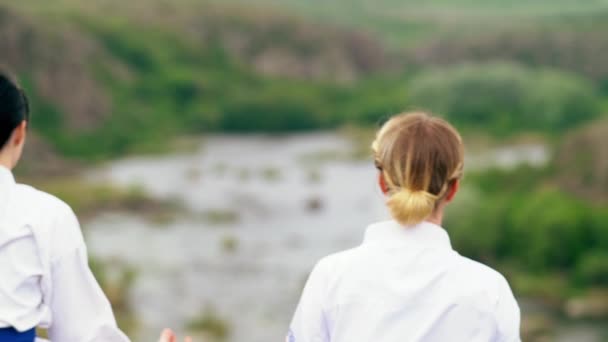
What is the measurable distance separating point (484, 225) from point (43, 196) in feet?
74.7

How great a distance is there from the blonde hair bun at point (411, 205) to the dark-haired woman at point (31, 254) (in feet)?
1.54

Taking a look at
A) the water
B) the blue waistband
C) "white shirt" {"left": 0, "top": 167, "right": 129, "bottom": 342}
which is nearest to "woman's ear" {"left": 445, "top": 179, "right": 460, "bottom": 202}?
"white shirt" {"left": 0, "top": 167, "right": 129, "bottom": 342}

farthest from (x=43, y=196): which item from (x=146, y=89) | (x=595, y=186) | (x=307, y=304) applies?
(x=146, y=89)

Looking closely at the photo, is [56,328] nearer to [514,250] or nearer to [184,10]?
[514,250]

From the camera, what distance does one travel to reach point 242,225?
30.0 metres

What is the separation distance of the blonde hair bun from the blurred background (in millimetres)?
18366

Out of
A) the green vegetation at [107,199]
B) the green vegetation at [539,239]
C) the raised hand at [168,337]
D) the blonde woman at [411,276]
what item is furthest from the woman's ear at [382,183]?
the green vegetation at [107,199]

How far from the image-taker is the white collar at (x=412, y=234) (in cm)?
154

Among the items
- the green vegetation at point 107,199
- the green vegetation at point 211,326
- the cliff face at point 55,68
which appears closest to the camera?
the green vegetation at point 211,326

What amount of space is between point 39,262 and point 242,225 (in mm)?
28507

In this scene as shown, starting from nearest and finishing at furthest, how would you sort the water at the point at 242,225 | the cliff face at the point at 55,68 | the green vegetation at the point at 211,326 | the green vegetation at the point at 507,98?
the green vegetation at the point at 211,326, the water at the point at 242,225, the cliff face at the point at 55,68, the green vegetation at the point at 507,98

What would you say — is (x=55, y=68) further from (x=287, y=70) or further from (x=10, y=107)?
(x=10, y=107)

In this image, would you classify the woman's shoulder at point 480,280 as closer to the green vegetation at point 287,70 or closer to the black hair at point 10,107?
the black hair at point 10,107

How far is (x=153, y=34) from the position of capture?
44.4m
